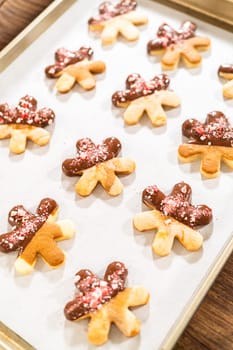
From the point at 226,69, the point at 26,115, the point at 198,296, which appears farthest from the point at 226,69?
the point at 198,296

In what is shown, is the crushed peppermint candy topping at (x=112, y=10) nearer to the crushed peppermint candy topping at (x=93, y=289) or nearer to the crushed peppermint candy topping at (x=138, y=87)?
the crushed peppermint candy topping at (x=138, y=87)

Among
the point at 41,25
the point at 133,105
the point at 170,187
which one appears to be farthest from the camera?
the point at 41,25

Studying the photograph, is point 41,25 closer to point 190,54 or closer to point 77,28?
point 77,28

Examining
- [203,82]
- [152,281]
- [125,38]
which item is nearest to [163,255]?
[152,281]

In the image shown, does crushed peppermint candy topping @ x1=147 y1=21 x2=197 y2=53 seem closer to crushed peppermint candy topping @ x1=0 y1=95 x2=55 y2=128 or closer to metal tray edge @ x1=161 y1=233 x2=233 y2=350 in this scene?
crushed peppermint candy topping @ x1=0 y1=95 x2=55 y2=128

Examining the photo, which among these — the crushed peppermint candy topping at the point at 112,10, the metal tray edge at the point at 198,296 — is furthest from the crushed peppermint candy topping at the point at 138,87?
the metal tray edge at the point at 198,296

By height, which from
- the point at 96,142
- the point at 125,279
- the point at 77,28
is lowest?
the point at 125,279

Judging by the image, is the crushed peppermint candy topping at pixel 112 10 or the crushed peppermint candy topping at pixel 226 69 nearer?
the crushed peppermint candy topping at pixel 226 69
